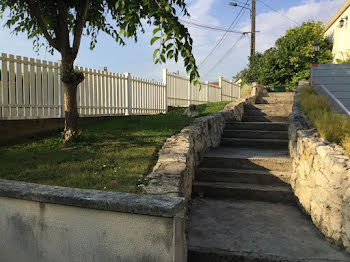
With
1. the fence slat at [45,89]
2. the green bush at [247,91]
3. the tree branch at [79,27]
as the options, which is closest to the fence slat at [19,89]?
the fence slat at [45,89]

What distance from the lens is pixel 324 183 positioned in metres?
3.34

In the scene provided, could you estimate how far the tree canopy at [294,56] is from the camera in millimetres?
14891

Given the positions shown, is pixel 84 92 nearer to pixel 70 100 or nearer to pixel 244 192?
pixel 70 100

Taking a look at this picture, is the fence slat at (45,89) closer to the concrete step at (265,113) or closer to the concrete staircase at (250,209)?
the concrete staircase at (250,209)

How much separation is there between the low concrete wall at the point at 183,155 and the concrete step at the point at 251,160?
9.3 inches

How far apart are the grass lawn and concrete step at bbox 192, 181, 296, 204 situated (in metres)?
0.97

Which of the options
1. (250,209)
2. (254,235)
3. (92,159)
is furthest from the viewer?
(92,159)

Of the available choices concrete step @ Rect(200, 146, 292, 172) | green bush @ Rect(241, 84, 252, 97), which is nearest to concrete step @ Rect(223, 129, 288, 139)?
concrete step @ Rect(200, 146, 292, 172)

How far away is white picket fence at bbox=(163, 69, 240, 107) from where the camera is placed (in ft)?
41.9

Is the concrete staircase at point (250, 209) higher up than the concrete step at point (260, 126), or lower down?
lower down

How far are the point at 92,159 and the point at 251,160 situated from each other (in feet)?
8.68

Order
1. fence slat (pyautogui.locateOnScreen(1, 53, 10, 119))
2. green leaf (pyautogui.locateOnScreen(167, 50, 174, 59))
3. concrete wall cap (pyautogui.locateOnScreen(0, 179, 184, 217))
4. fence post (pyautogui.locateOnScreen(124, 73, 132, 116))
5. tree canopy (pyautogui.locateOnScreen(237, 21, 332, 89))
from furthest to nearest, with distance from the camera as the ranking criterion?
tree canopy (pyautogui.locateOnScreen(237, 21, 332, 89))
fence post (pyautogui.locateOnScreen(124, 73, 132, 116))
fence slat (pyautogui.locateOnScreen(1, 53, 10, 119))
green leaf (pyautogui.locateOnScreen(167, 50, 174, 59))
concrete wall cap (pyautogui.locateOnScreen(0, 179, 184, 217))

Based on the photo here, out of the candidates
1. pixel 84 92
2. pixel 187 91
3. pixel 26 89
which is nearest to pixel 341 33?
pixel 187 91

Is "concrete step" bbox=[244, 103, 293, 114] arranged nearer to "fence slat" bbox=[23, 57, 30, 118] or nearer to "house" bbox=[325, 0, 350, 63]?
"house" bbox=[325, 0, 350, 63]
